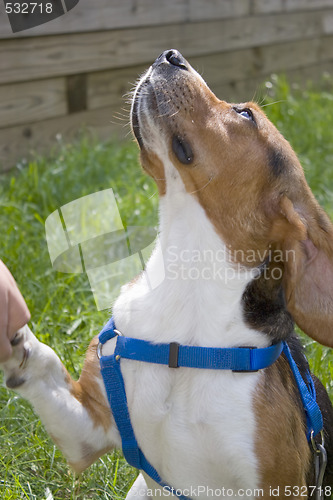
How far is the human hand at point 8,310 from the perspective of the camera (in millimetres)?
1895

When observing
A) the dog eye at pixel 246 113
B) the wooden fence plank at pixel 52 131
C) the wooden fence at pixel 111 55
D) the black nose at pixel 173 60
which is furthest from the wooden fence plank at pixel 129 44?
the dog eye at pixel 246 113

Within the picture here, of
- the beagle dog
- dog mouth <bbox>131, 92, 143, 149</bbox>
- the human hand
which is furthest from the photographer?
dog mouth <bbox>131, 92, 143, 149</bbox>

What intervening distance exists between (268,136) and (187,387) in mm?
989

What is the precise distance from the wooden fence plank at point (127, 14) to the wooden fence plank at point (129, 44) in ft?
0.24

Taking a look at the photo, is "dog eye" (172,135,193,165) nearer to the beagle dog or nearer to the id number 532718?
the beagle dog

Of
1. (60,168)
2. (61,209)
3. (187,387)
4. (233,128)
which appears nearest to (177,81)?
(233,128)

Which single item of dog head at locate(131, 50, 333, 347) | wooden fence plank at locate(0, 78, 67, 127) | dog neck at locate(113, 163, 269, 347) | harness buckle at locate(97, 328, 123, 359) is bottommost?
wooden fence plank at locate(0, 78, 67, 127)

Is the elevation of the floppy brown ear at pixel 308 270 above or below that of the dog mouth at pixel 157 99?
below

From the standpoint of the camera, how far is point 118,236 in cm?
434

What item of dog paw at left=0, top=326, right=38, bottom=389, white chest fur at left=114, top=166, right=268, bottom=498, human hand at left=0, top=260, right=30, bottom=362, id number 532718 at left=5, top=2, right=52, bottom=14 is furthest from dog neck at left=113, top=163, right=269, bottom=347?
id number 532718 at left=5, top=2, right=52, bottom=14

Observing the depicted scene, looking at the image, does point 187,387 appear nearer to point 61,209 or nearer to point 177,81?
point 177,81

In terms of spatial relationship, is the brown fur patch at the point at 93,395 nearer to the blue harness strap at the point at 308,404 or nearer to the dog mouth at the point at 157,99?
the blue harness strap at the point at 308,404

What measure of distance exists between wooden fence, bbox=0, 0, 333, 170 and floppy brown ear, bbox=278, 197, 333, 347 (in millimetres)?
2330

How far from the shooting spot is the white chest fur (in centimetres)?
233
